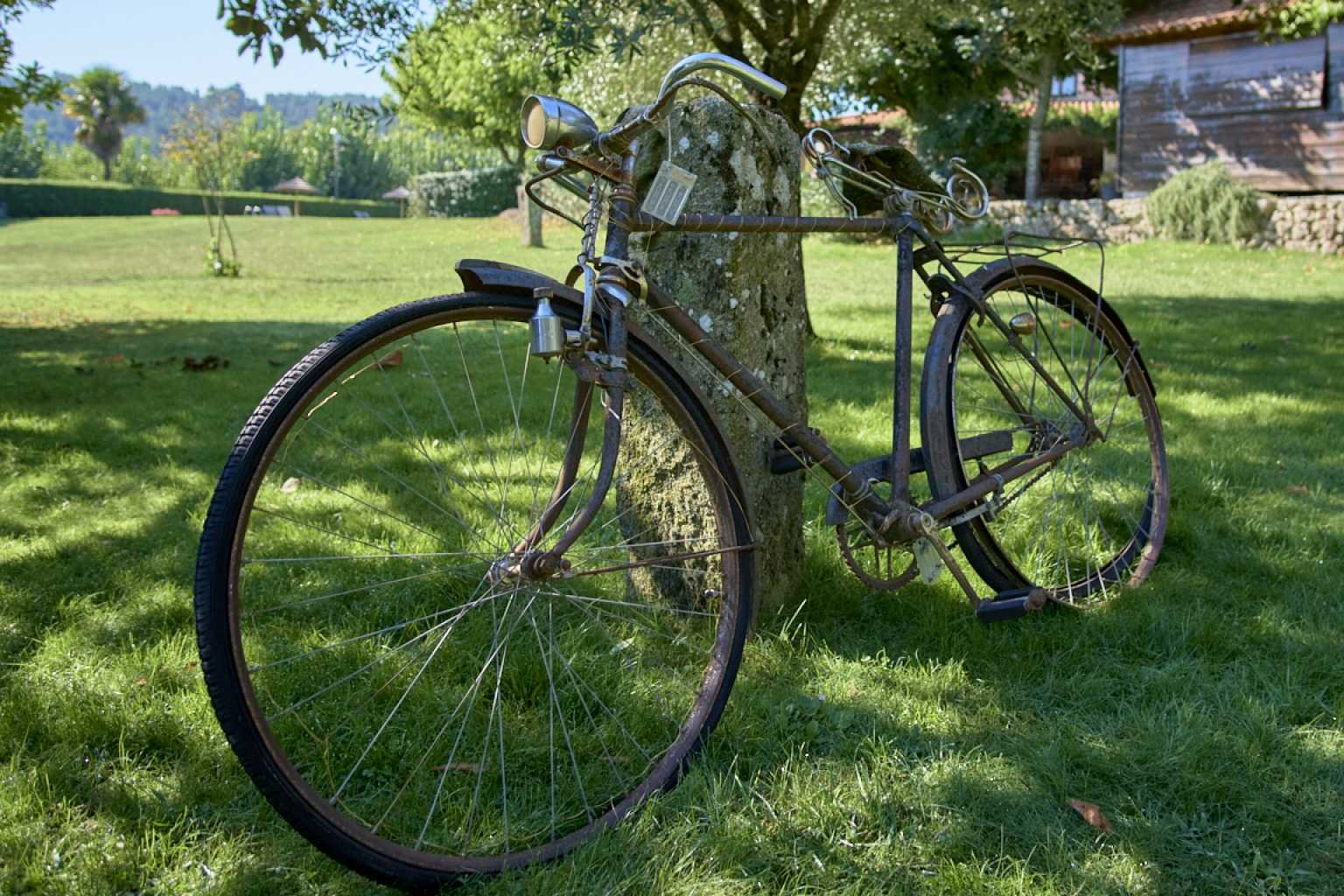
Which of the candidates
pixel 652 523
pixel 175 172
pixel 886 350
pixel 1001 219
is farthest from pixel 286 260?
pixel 175 172

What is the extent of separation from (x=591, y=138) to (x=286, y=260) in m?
22.0

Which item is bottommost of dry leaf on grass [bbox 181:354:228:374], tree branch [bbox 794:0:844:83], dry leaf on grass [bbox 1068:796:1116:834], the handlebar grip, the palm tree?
dry leaf on grass [bbox 1068:796:1116:834]

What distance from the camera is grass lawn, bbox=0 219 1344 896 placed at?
2.07 meters

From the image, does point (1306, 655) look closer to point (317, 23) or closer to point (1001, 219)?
point (317, 23)

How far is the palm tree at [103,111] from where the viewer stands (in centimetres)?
7525

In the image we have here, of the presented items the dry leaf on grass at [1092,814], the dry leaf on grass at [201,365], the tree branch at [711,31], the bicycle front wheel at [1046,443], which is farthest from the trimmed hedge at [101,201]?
the dry leaf on grass at [1092,814]

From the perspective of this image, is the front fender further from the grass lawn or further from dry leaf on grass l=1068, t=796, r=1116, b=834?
dry leaf on grass l=1068, t=796, r=1116, b=834

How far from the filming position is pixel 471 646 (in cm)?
293

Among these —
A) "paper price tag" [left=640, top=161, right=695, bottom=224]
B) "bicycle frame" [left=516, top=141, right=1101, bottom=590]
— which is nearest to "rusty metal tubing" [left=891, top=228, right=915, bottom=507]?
"bicycle frame" [left=516, top=141, right=1101, bottom=590]

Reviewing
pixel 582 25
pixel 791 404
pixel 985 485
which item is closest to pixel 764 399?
pixel 791 404

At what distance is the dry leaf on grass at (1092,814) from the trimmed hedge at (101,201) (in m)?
56.7

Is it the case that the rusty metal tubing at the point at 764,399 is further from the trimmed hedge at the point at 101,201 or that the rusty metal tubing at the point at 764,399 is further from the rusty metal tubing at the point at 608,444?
the trimmed hedge at the point at 101,201

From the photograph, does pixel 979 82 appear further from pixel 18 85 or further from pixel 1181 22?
pixel 18 85

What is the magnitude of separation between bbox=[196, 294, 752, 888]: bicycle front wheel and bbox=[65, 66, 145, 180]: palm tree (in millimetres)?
83873
